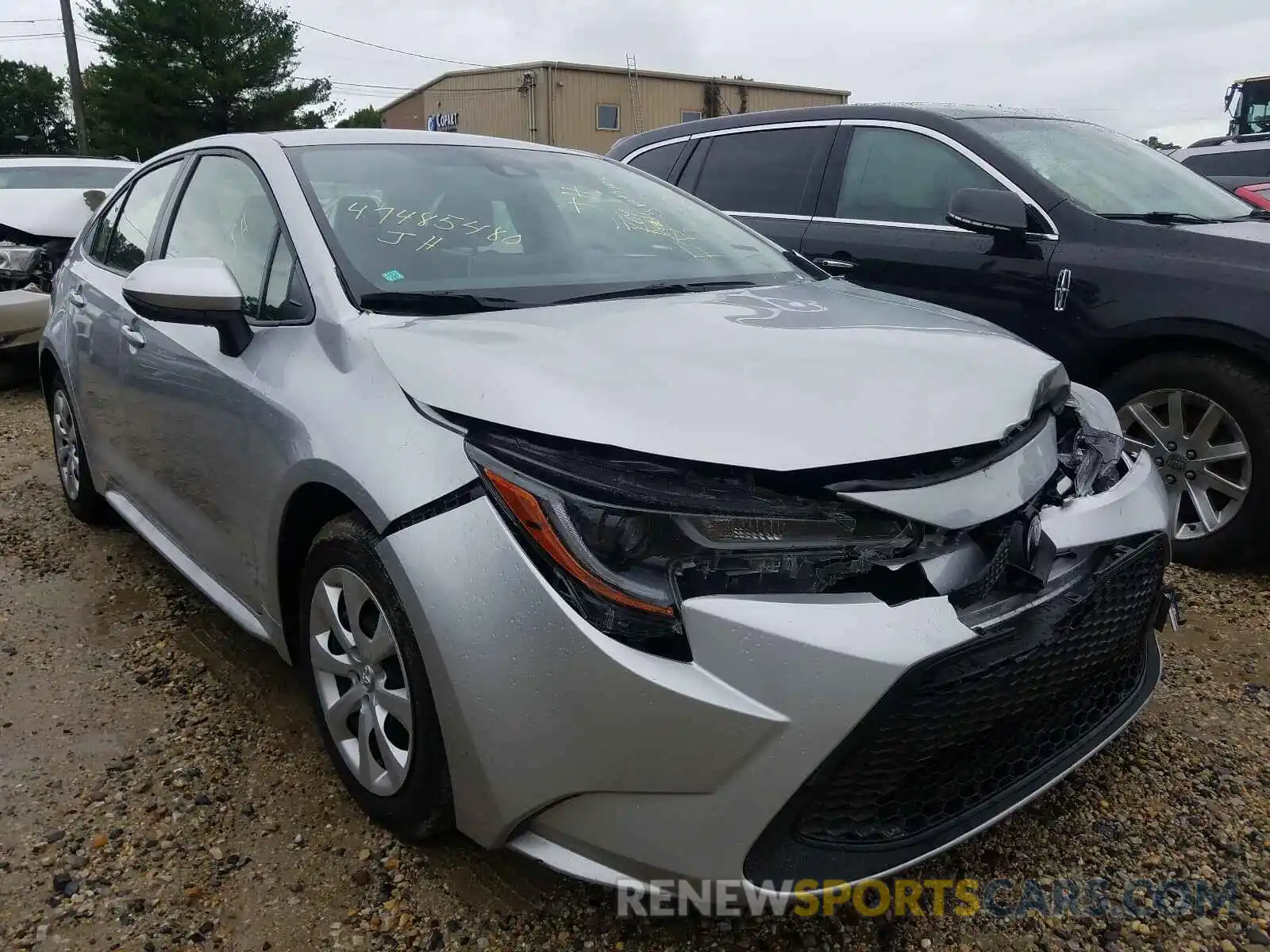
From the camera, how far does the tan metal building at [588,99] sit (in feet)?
79.9

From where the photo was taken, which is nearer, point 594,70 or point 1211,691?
point 1211,691

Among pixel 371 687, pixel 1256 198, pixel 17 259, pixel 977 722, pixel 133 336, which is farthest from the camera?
pixel 17 259

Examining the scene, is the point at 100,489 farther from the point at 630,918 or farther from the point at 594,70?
the point at 594,70

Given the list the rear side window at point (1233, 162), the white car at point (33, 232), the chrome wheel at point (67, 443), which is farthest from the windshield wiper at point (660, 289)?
the rear side window at point (1233, 162)

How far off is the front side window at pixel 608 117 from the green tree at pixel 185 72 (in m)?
11.6

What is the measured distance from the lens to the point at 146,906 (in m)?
1.86

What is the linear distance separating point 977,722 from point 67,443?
382 centimetres

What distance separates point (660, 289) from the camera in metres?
2.35

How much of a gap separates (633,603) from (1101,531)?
0.97 metres

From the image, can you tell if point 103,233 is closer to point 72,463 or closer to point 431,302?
point 72,463

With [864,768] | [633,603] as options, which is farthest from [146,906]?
[864,768]

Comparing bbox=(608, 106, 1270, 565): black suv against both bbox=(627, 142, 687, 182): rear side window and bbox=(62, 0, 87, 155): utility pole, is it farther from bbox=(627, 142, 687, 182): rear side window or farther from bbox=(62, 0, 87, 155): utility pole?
bbox=(62, 0, 87, 155): utility pole

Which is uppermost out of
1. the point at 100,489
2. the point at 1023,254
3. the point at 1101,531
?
the point at 1023,254

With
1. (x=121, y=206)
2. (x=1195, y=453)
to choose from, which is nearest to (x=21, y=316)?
(x=121, y=206)
